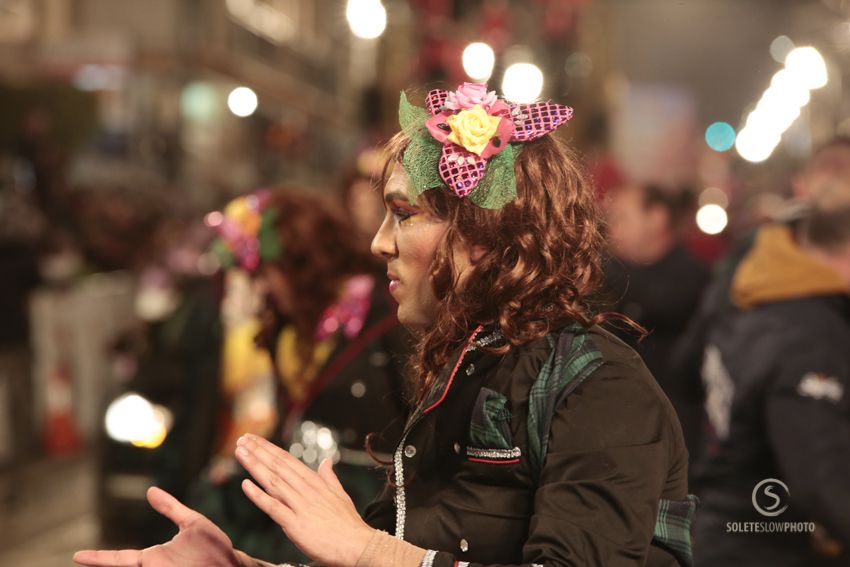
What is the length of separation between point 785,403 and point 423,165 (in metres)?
1.69

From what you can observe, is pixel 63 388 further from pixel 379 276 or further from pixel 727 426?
pixel 727 426

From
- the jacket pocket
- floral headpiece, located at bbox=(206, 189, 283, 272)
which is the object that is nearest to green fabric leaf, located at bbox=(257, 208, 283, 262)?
floral headpiece, located at bbox=(206, 189, 283, 272)

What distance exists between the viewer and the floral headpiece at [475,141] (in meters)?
1.95

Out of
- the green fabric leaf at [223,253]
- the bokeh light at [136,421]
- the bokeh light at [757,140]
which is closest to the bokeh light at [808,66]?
the bokeh light at [757,140]

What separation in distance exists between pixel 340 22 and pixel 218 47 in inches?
659

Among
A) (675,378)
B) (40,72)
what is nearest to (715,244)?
(675,378)

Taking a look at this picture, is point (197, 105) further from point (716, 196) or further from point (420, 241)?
point (420, 241)

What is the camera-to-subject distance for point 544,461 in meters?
1.85

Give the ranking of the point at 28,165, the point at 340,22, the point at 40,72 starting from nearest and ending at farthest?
1. the point at 340,22
2. the point at 28,165
3. the point at 40,72

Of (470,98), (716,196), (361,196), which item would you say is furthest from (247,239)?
(716,196)

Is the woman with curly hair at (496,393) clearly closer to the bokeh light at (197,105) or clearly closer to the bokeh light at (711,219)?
the bokeh light at (711,219)

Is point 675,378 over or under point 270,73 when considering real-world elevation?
under

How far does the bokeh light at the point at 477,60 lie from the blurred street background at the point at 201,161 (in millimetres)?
17

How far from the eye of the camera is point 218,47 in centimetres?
1945
